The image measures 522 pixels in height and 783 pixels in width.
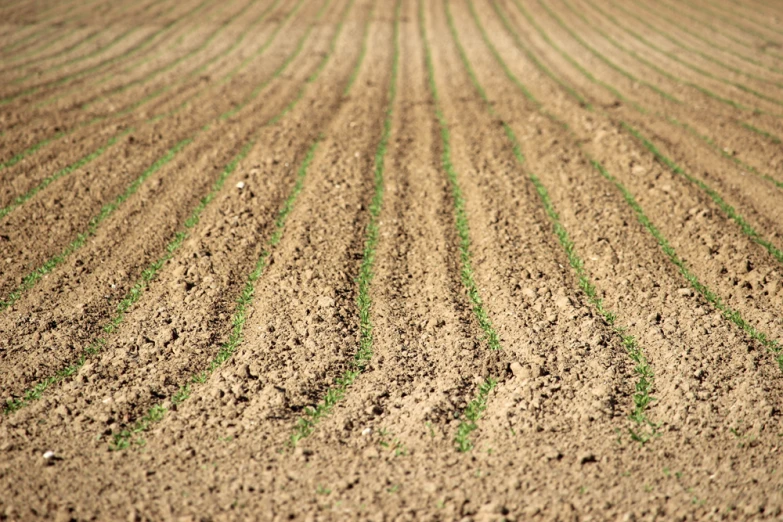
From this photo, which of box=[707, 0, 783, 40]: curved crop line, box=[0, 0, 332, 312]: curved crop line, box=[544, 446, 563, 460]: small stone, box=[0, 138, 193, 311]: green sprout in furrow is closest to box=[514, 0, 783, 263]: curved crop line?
box=[544, 446, 563, 460]: small stone

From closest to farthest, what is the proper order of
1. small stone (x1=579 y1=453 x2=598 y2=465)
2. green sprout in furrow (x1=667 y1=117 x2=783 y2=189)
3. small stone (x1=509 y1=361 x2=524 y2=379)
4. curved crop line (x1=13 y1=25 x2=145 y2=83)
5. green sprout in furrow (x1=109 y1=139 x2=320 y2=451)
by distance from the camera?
small stone (x1=579 y1=453 x2=598 y2=465) → green sprout in furrow (x1=109 y1=139 x2=320 y2=451) → small stone (x1=509 y1=361 x2=524 y2=379) → green sprout in furrow (x1=667 y1=117 x2=783 y2=189) → curved crop line (x1=13 y1=25 x2=145 y2=83)

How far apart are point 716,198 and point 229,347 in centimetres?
789

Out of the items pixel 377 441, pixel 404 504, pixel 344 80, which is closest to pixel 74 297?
pixel 377 441

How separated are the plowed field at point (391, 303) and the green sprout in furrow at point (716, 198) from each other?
5 centimetres

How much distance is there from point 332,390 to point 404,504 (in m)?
1.50

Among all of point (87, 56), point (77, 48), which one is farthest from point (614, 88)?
point (77, 48)

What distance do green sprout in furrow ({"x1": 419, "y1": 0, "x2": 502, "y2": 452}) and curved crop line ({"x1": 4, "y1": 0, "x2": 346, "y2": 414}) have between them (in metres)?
2.77

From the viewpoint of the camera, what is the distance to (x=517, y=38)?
21.9 meters

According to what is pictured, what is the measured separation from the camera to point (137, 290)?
7.24m

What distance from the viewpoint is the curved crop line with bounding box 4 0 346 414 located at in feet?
18.4

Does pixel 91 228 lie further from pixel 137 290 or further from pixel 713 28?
pixel 713 28

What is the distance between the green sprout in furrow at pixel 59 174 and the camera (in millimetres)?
9086

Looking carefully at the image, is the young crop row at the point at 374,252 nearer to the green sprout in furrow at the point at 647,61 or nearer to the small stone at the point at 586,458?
the small stone at the point at 586,458

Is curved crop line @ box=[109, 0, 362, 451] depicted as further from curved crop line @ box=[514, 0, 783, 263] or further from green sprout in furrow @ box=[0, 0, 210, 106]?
green sprout in furrow @ box=[0, 0, 210, 106]
